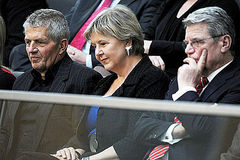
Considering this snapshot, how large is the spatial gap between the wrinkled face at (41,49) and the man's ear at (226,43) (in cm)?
130

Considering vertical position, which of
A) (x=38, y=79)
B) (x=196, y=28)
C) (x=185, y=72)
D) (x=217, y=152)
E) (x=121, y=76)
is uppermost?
(x=217, y=152)

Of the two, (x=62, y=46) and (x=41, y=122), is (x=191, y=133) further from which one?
(x=62, y=46)

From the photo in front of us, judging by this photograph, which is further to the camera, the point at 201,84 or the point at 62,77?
the point at 62,77

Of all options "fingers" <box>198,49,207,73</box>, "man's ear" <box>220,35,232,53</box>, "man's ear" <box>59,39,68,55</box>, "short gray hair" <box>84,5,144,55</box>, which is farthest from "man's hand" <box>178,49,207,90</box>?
"man's ear" <box>59,39,68,55</box>

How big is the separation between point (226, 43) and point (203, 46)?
5.5 inches

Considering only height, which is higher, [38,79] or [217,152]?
[217,152]

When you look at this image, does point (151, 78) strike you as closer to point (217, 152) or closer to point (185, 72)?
point (185, 72)

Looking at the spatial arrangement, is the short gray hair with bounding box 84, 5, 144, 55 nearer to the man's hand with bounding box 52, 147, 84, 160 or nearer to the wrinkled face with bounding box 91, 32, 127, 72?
the wrinkled face with bounding box 91, 32, 127, 72

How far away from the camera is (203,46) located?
9.71 feet

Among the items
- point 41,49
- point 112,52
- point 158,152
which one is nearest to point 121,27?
point 112,52

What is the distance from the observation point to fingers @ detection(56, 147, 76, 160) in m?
1.75

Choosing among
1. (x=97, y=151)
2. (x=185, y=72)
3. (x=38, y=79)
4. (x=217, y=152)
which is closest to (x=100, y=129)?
(x=97, y=151)

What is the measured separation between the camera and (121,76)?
3252 mm

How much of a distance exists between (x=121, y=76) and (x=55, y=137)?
150cm
